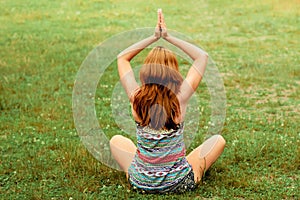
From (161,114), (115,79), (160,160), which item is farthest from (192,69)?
(115,79)

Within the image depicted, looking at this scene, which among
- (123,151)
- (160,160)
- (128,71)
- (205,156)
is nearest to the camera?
(160,160)

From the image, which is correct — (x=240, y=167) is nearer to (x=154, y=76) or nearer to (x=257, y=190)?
(x=257, y=190)

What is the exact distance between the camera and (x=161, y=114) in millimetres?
5383

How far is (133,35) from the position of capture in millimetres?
13922

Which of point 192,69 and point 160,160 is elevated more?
point 192,69

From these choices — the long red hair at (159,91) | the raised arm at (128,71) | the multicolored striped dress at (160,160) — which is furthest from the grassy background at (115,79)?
the raised arm at (128,71)

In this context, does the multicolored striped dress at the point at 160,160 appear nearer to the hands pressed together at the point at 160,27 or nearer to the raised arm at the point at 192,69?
the raised arm at the point at 192,69

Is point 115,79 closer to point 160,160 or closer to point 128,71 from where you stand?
point 128,71

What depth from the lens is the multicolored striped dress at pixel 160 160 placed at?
18.0ft

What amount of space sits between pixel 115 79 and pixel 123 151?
4.38m

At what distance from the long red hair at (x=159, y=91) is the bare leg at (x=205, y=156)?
70cm

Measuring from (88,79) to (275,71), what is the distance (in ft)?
12.4

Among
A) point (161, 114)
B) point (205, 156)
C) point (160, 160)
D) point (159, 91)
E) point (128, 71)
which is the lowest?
point (205, 156)

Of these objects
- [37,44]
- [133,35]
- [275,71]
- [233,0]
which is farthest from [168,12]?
[275,71]
